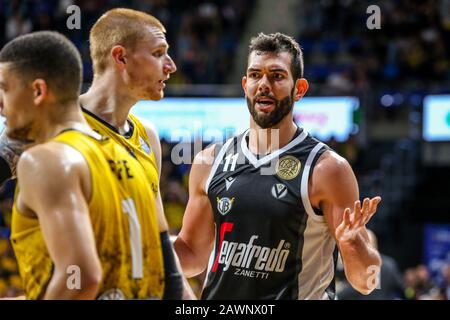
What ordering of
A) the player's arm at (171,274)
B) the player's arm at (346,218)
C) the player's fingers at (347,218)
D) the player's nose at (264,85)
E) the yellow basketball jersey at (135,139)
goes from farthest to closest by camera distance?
the player's nose at (264,85) → the player's arm at (346,218) → the player's fingers at (347,218) → the yellow basketball jersey at (135,139) → the player's arm at (171,274)

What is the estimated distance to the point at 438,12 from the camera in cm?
1639

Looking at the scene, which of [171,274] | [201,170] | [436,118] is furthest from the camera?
[436,118]

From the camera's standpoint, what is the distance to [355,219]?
4.04m

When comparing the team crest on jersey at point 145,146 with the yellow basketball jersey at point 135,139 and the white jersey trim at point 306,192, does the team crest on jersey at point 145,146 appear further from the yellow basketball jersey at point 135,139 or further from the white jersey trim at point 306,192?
the white jersey trim at point 306,192

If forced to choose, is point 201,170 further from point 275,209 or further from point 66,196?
point 66,196

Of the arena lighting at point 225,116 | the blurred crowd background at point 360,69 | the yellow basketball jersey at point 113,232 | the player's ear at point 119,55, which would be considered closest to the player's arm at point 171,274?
the yellow basketball jersey at point 113,232

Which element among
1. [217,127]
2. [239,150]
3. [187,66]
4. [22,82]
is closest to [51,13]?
[187,66]

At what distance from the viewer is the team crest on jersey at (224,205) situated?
4.59 metres

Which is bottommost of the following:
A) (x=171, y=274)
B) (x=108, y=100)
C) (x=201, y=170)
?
(x=171, y=274)

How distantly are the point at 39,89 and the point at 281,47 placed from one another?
2044 millimetres

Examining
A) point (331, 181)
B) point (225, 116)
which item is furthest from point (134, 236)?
point (225, 116)

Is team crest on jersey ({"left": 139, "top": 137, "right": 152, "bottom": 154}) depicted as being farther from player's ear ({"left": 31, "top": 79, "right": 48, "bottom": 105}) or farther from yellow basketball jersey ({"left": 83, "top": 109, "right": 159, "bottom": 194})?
player's ear ({"left": 31, "top": 79, "right": 48, "bottom": 105})
